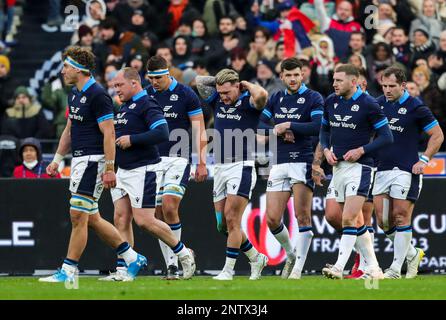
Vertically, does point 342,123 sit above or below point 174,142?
above

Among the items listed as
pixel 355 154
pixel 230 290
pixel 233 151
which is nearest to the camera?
pixel 230 290

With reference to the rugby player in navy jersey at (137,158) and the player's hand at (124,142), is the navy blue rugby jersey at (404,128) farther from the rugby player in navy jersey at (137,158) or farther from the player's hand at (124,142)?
the player's hand at (124,142)

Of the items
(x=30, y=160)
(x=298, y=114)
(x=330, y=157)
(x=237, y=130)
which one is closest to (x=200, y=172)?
(x=237, y=130)

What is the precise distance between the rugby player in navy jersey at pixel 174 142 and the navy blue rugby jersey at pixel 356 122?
1818 mm

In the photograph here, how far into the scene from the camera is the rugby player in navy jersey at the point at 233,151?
17.6m

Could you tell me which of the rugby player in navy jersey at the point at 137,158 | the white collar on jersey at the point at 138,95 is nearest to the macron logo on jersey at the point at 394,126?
the rugby player in navy jersey at the point at 137,158

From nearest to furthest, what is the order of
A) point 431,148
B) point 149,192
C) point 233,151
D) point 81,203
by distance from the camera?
point 81,203 < point 149,192 < point 233,151 < point 431,148

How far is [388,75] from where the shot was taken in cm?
1783

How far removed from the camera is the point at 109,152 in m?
15.7

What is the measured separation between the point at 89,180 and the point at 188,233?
4.86 m

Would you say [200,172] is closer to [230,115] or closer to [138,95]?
[230,115]

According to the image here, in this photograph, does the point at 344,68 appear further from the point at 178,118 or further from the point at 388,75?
the point at 178,118

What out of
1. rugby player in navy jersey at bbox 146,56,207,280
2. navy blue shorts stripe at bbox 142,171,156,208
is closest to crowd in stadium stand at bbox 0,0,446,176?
rugby player in navy jersey at bbox 146,56,207,280

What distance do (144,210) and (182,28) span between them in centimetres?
1073
